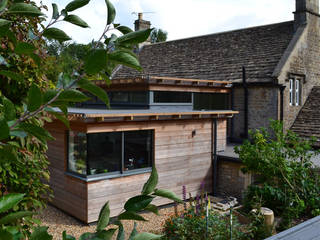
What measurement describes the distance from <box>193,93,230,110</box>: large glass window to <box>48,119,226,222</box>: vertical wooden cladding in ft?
9.11

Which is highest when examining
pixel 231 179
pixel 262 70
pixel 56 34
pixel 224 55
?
pixel 224 55

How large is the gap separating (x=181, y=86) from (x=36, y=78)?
1042cm

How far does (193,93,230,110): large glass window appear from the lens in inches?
599

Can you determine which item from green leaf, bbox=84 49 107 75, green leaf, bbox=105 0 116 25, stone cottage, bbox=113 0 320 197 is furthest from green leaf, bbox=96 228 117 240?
stone cottage, bbox=113 0 320 197

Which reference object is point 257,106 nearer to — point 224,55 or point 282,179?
point 224,55

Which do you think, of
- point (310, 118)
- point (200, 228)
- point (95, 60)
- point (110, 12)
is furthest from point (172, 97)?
point (95, 60)

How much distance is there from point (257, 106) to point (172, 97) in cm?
414

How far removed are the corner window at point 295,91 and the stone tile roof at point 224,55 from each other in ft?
4.88

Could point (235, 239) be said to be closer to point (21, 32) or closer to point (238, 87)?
point (21, 32)

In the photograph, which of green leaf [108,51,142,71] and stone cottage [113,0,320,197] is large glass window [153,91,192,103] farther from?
green leaf [108,51,142,71]

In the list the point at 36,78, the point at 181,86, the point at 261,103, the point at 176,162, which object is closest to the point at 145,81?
the point at 181,86

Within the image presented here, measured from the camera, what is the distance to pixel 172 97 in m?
13.6

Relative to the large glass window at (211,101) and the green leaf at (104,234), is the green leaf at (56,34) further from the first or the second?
the large glass window at (211,101)

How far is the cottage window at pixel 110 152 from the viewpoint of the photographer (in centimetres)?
923
